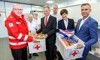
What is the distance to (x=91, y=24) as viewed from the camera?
1.49 meters

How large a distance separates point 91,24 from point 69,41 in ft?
1.20

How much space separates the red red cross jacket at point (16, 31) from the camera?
1.88m

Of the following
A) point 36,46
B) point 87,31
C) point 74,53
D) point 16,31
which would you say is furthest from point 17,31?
point 87,31

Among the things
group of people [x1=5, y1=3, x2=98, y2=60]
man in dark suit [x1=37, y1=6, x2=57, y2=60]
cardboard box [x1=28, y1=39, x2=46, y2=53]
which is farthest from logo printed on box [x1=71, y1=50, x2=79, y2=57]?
man in dark suit [x1=37, y1=6, x2=57, y2=60]

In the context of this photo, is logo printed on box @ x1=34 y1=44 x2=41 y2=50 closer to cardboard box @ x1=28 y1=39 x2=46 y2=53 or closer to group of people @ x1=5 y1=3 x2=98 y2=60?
cardboard box @ x1=28 y1=39 x2=46 y2=53

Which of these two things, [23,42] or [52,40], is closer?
[23,42]

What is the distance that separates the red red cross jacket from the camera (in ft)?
6.17

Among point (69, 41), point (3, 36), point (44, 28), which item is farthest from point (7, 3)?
point (69, 41)

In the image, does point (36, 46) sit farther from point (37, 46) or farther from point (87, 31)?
point (87, 31)

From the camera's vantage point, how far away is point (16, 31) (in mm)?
1896

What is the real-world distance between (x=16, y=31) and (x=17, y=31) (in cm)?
2

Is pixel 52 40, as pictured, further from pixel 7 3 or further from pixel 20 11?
pixel 7 3

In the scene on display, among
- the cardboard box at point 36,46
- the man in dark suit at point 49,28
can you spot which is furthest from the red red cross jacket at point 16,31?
the man in dark suit at point 49,28

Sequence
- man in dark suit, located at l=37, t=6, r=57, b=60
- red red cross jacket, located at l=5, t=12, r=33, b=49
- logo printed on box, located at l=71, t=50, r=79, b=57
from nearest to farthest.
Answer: logo printed on box, located at l=71, t=50, r=79, b=57
red red cross jacket, located at l=5, t=12, r=33, b=49
man in dark suit, located at l=37, t=6, r=57, b=60
